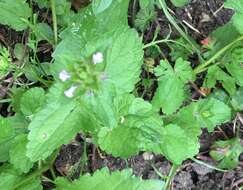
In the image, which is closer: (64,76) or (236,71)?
(64,76)

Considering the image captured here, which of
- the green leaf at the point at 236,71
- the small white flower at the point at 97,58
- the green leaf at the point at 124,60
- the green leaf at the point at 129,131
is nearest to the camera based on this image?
the small white flower at the point at 97,58

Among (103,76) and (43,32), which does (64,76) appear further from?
(43,32)

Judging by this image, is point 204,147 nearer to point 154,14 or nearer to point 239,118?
point 239,118

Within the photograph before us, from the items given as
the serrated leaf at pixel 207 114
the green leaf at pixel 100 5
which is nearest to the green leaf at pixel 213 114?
the serrated leaf at pixel 207 114

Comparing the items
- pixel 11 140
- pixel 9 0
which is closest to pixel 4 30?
pixel 9 0

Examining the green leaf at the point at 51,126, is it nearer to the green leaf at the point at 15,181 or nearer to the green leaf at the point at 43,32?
the green leaf at the point at 15,181

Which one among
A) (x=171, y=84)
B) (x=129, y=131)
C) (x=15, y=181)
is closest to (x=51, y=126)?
(x=129, y=131)

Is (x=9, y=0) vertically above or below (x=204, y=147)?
above
